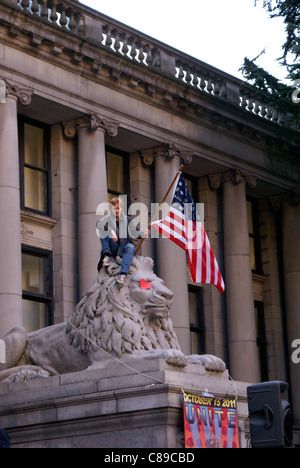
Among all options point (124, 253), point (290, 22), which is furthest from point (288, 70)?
point (124, 253)

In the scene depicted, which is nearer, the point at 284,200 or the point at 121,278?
the point at 121,278

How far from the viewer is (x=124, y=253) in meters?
16.2

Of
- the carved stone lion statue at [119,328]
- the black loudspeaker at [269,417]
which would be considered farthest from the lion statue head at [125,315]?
the black loudspeaker at [269,417]

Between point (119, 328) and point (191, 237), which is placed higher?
point (191, 237)

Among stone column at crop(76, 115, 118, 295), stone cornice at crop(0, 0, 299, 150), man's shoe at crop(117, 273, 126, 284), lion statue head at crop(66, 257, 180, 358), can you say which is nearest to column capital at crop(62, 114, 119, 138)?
stone column at crop(76, 115, 118, 295)

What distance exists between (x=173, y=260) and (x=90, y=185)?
358cm

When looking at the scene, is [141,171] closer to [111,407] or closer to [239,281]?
[239,281]

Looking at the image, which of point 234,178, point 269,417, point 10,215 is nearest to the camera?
point 269,417

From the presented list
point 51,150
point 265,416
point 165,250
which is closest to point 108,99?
point 51,150

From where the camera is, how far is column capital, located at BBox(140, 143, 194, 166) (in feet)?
101

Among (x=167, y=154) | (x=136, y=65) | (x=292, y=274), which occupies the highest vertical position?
(x=136, y=65)

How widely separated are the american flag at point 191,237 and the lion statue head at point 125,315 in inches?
77.7
